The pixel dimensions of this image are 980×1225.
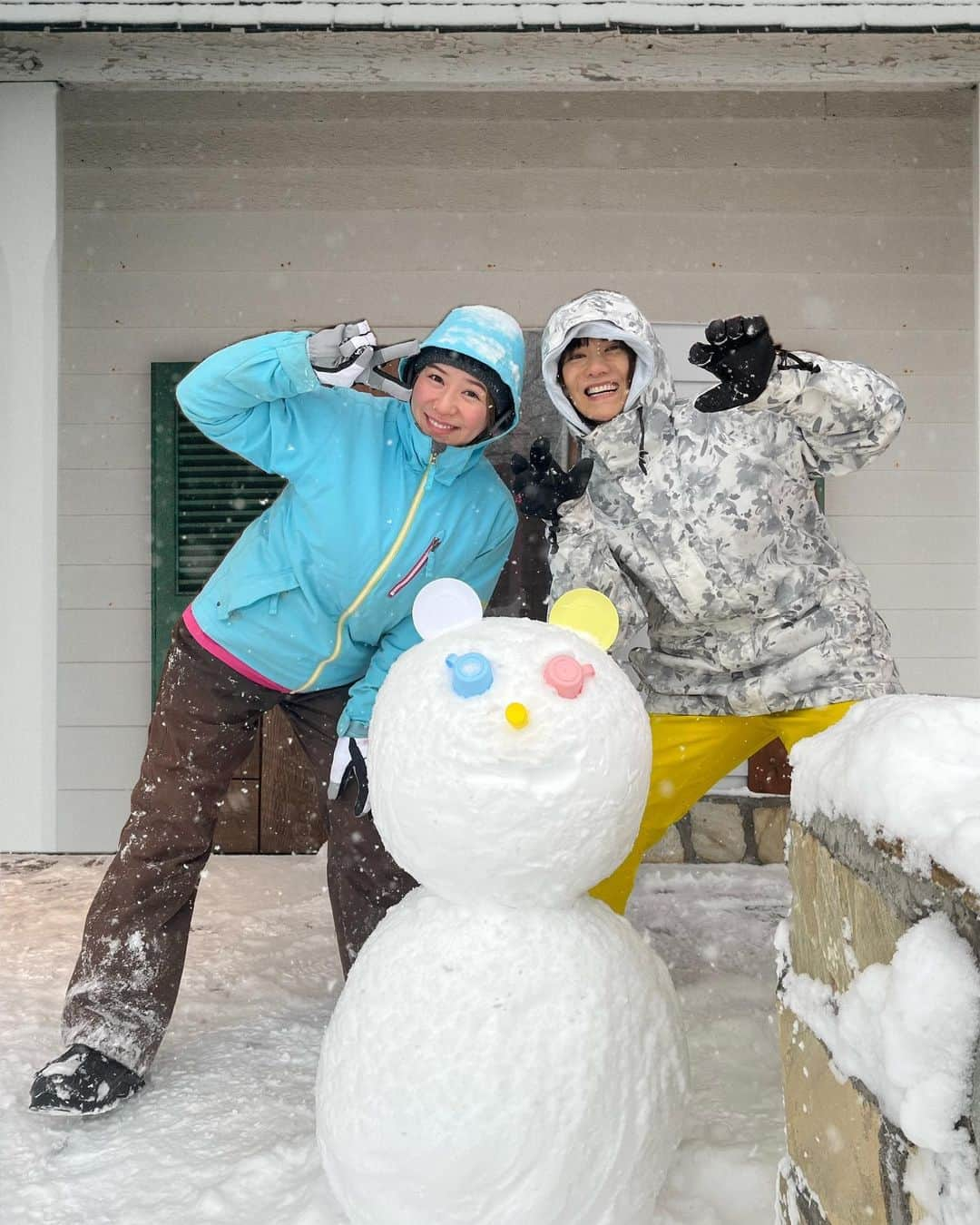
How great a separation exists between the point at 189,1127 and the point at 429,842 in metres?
1.01

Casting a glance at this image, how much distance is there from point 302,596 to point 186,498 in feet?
7.81

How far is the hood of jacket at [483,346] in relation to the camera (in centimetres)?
226

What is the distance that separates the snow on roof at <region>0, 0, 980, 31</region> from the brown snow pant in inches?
83.8

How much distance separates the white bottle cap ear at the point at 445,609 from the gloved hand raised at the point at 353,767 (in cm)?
49

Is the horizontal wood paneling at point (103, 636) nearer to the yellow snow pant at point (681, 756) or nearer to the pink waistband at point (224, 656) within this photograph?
the pink waistband at point (224, 656)

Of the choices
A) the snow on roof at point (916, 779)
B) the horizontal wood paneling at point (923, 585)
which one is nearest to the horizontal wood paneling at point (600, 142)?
the horizontal wood paneling at point (923, 585)

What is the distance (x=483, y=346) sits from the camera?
226 cm

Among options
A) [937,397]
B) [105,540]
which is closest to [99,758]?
[105,540]

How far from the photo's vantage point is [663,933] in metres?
3.44

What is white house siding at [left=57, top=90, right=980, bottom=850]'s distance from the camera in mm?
4570

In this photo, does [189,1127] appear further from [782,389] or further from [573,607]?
[782,389]

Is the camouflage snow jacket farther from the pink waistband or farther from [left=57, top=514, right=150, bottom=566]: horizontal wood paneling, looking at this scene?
[left=57, top=514, right=150, bottom=566]: horizontal wood paneling

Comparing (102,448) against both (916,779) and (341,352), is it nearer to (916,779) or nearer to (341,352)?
(341,352)

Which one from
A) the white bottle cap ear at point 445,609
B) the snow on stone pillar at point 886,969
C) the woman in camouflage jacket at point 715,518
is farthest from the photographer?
the woman in camouflage jacket at point 715,518
